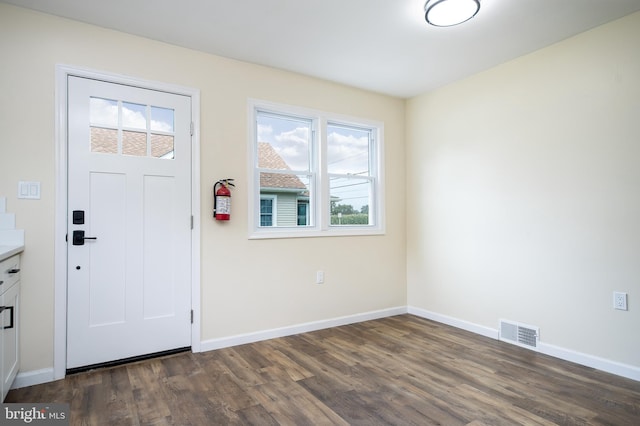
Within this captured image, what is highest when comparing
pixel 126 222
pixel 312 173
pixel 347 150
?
pixel 347 150

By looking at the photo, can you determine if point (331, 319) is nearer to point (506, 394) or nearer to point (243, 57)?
point (506, 394)

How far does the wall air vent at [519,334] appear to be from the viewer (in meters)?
3.19

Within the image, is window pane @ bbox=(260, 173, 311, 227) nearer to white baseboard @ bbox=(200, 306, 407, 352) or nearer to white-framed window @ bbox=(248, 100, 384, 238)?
white-framed window @ bbox=(248, 100, 384, 238)

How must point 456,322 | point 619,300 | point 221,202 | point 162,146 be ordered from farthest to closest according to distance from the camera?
point 456,322 < point 221,202 < point 162,146 < point 619,300

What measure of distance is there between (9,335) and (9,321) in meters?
0.12

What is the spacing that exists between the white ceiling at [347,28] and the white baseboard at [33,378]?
2528mm

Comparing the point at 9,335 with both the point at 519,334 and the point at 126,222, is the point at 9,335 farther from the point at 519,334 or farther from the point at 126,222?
the point at 519,334

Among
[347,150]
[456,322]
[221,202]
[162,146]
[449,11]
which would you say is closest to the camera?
[449,11]

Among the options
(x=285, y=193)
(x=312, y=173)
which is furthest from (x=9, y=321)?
(x=312, y=173)

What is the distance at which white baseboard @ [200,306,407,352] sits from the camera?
10.6 feet

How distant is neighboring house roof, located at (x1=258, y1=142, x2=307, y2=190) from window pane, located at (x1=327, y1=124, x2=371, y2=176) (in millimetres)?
506

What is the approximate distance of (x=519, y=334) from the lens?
10.8 feet

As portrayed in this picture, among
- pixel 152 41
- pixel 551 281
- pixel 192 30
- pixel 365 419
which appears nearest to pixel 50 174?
pixel 152 41

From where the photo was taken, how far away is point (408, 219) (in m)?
4.52
